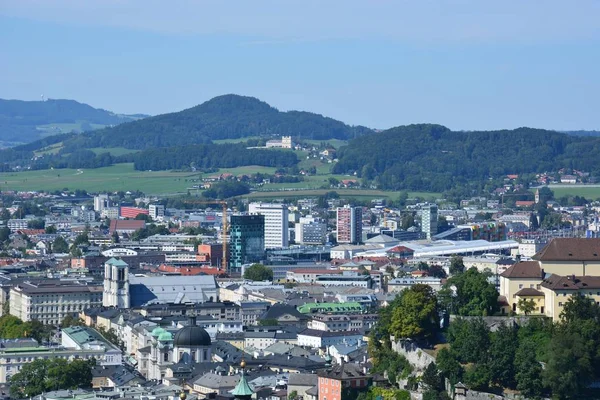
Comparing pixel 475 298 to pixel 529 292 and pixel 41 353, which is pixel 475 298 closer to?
pixel 529 292

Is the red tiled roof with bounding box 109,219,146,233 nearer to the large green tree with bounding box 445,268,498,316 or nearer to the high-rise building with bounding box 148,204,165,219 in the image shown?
the high-rise building with bounding box 148,204,165,219

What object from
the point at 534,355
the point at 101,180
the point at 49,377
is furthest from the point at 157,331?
the point at 101,180

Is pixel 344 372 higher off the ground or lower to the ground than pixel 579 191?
lower

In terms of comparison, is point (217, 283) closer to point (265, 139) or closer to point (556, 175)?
point (556, 175)

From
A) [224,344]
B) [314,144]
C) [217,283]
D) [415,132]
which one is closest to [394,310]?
[224,344]

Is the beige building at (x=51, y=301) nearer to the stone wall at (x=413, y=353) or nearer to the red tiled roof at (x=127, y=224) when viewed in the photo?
the stone wall at (x=413, y=353)

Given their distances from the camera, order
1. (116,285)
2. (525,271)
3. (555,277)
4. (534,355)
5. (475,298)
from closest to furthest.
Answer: (534,355) → (555,277) → (475,298) → (525,271) → (116,285)
